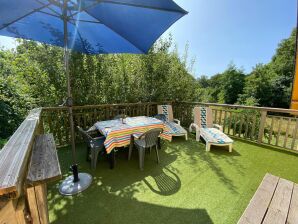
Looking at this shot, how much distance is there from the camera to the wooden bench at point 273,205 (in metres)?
1.32

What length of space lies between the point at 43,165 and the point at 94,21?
86.8 inches

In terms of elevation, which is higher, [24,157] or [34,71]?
Result: [34,71]

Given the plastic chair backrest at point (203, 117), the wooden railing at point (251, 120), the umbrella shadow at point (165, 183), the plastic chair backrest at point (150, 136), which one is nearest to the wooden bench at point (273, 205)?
the umbrella shadow at point (165, 183)

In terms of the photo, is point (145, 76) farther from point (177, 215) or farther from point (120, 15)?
point (177, 215)

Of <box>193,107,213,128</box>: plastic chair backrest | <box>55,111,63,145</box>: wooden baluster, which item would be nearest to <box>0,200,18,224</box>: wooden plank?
<box>55,111,63,145</box>: wooden baluster

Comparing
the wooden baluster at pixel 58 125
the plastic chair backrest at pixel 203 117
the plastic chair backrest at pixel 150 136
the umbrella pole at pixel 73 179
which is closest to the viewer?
the umbrella pole at pixel 73 179

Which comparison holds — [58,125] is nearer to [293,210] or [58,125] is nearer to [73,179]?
[73,179]

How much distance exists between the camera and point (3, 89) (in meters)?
4.27

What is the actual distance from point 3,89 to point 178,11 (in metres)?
4.91

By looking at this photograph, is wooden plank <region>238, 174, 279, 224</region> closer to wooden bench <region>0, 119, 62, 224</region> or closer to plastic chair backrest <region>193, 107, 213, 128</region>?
wooden bench <region>0, 119, 62, 224</region>

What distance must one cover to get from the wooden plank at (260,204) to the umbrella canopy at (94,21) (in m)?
1.98

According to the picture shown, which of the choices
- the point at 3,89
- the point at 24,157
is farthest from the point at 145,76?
the point at 24,157

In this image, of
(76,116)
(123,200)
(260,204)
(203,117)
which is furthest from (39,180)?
(203,117)

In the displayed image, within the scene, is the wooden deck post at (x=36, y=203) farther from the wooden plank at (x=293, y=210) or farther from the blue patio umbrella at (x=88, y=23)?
the wooden plank at (x=293, y=210)
